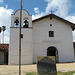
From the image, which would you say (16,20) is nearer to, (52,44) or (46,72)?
(52,44)

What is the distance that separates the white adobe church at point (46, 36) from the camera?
16.3 meters

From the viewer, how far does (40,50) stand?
1758cm

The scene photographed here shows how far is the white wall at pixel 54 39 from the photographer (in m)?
17.7

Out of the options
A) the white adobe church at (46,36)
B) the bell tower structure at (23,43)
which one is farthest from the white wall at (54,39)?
the bell tower structure at (23,43)

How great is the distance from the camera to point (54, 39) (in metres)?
18.2

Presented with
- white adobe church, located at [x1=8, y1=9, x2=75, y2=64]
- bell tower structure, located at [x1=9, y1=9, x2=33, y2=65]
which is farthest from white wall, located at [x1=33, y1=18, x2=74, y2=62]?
bell tower structure, located at [x1=9, y1=9, x2=33, y2=65]

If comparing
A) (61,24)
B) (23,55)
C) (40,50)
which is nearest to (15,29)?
(23,55)

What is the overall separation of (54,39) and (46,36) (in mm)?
1386

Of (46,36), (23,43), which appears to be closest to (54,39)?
(46,36)

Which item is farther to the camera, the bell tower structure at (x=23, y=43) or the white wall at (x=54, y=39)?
the white wall at (x=54, y=39)

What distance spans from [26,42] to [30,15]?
13.4ft

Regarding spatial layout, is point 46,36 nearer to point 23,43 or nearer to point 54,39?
point 54,39

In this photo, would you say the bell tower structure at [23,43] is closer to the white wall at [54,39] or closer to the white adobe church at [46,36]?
the white adobe church at [46,36]

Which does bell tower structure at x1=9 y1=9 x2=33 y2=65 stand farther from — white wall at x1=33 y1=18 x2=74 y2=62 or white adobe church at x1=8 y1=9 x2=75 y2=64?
white wall at x1=33 y1=18 x2=74 y2=62
